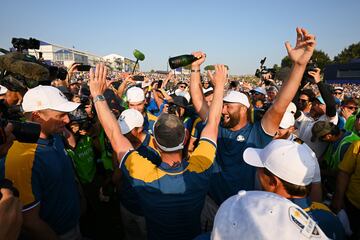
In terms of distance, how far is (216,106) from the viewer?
95.5 inches

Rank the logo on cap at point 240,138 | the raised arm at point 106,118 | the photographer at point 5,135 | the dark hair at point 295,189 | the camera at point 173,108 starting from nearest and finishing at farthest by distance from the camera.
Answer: the photographer at point 5,135 < the dark hair at point 295,189 < the raised arm at point 106,118 < the logo on cap at point 240,138 < the camera at point 173,108

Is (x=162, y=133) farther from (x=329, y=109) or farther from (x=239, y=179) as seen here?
(x=329, y=109)

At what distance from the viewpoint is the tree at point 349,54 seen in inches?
2248

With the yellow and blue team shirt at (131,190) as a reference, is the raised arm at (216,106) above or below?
above

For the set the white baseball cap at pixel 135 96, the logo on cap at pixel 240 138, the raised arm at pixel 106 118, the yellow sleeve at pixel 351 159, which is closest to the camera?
the raised arm at pixel 106 118

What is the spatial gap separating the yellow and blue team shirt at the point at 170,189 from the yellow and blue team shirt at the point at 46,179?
2.50ft

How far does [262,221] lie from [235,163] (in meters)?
2.05

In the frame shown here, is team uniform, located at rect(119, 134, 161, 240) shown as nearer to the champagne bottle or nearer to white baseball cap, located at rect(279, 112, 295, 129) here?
the champagne bottle

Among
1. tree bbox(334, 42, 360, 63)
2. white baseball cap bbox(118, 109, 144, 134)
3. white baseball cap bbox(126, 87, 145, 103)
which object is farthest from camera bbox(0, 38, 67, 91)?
tree bbox(334, 42, 360, 63)

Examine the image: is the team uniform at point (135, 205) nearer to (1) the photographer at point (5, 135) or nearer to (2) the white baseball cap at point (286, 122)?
(1) the photographer at point (5, 135)

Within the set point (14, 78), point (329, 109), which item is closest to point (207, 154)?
point (14, 78)

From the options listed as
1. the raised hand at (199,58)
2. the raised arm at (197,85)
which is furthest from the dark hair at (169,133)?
the raised hand at (199,58)

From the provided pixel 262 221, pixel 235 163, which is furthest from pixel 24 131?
pixel 235 163

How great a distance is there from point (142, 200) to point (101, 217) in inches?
Answer: 123
